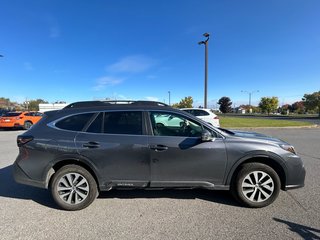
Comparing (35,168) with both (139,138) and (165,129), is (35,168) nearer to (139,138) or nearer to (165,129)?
(139,138)

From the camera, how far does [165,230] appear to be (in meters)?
3.07

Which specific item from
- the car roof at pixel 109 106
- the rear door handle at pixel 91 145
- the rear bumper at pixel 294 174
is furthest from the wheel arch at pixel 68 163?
the rear bumper at pixel 294 174

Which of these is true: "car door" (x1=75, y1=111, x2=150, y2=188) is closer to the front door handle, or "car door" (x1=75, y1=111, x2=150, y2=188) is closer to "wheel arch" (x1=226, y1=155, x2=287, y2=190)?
the front door handle

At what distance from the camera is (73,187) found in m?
3.75

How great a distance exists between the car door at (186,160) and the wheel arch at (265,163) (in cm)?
17

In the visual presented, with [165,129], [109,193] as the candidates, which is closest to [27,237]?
[109,193]

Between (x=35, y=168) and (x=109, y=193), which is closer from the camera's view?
(x=35, y=168)

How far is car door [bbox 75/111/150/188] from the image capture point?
3701 mm

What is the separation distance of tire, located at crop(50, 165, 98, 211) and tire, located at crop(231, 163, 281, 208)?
94.4 inches

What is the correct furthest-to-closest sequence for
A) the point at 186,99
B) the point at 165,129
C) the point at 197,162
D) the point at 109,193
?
the point at 186,99 < the point at 109,193 < the point at 165,129 < the point at 197,162

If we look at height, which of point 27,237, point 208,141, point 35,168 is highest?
point 208,141

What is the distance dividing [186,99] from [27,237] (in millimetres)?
62150

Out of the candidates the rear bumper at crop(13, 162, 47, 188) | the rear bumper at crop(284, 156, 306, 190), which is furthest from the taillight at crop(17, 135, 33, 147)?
the rear bumper at crop(284, 156, 306, 190)

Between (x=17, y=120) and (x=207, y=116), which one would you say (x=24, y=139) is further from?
(x=17, y=120)
